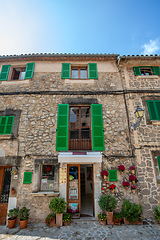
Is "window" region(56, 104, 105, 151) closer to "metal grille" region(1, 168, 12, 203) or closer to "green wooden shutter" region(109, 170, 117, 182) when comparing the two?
"green wooden shutter" region(109, 170, 117, 182)

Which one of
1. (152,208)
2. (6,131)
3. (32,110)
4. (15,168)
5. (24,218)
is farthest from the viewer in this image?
(32,110)

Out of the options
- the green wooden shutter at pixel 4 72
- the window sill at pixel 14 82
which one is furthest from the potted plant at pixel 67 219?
the green wooden shutter at pixel 4 72

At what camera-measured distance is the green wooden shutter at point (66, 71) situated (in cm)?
745

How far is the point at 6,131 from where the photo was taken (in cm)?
639

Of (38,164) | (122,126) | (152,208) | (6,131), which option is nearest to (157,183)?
(152,208)

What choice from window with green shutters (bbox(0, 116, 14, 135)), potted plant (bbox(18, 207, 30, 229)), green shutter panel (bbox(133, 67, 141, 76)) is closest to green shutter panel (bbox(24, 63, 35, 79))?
window with green shutters (bbox(0, 116, 14, 135))

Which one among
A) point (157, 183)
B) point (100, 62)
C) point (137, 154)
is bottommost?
point (157, 183)

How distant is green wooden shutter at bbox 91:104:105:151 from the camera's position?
20.1ft

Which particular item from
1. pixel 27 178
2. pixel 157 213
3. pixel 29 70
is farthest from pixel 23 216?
pixel 29 70

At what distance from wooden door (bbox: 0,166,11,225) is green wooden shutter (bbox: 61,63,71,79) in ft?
18.8

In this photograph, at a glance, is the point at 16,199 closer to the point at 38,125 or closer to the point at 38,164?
the point at 38,164

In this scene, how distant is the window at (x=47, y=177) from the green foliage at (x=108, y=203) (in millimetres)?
2286

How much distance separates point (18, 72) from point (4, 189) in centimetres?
674

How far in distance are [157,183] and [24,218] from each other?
5.81 m
